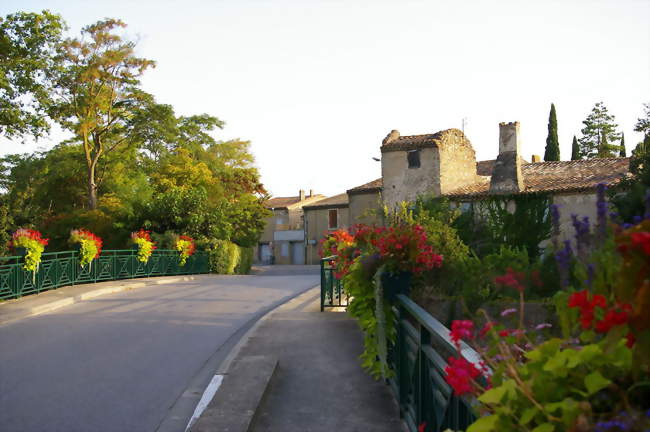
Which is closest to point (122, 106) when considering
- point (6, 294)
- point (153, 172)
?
point (153, 172)

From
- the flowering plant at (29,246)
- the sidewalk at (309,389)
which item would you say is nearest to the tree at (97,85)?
the flowering plant at (29,246)

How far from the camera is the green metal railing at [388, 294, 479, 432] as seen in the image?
2596 mm

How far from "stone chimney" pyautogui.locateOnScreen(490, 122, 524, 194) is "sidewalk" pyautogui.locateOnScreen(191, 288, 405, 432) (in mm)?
20710

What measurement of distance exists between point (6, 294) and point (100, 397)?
10.1 meters

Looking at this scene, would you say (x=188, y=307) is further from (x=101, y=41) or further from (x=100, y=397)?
(x=101, y=41)

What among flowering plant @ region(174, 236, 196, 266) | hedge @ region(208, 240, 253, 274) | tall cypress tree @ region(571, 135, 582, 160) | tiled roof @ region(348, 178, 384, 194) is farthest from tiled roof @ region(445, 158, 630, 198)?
tall cypress tree @ region(571, 135, 582, 160)

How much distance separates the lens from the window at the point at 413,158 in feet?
106

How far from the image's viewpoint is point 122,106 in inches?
1372

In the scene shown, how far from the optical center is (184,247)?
26703 mm

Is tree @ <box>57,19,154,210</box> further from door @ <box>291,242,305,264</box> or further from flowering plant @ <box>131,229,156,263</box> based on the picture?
door @ <box>291,242,305,264</box>

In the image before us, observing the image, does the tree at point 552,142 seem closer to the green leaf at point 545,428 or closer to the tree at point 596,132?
the tree at point 596,132

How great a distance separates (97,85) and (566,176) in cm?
2790

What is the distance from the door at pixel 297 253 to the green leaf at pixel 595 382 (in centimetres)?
6086

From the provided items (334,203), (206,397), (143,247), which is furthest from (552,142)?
(206,397)
